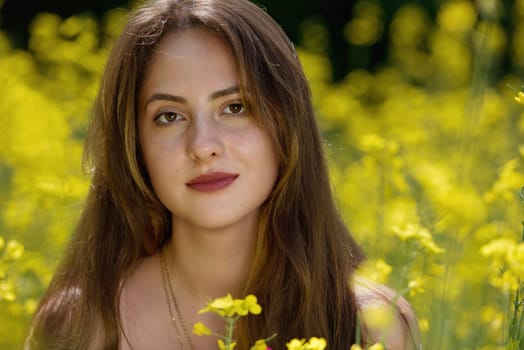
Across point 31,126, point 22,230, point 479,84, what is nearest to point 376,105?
point 31,126

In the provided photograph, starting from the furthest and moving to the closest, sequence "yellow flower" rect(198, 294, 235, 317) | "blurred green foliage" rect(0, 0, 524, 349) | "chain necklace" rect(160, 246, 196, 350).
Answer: "chain necklace" rect(160, 246, 196, 350)
"blurred green foliage" rect(0, 0, 524, 349)
"yellow flower" rect(198, 294, 235, 317)

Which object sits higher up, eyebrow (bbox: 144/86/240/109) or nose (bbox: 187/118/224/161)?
eyebrow (bbox: 144/86/240/109)

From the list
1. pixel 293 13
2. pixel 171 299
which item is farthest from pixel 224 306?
pixel 293 13

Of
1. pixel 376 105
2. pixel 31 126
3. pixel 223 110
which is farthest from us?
pixel 376 105

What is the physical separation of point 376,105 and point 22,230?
→ 157 inches

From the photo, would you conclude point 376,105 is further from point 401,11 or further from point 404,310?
point 404,310

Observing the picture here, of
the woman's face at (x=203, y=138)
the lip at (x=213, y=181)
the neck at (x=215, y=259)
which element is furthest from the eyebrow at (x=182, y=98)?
the neck at (x=215, y=259)

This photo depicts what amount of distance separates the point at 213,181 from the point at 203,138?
0.10m

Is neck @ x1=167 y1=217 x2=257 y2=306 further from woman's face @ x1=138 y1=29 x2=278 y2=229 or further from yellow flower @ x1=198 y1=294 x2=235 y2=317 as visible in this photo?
yellow flower @ x1=198 y1=294 x2=235 y2=317

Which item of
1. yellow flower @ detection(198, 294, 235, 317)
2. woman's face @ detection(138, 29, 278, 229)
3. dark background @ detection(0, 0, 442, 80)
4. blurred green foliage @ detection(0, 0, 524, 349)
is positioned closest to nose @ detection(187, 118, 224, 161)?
woman's face @ detection(138, 29, 278, 229)

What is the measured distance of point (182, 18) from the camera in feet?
7.17

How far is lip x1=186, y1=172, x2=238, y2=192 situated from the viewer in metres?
2.04

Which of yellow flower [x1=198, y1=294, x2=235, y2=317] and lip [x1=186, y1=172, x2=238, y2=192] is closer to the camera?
yellow flower [x1=198, y1=294, x2=235, y2=317]

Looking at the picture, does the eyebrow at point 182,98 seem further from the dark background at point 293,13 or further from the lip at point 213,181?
the dark background at point 293,13
